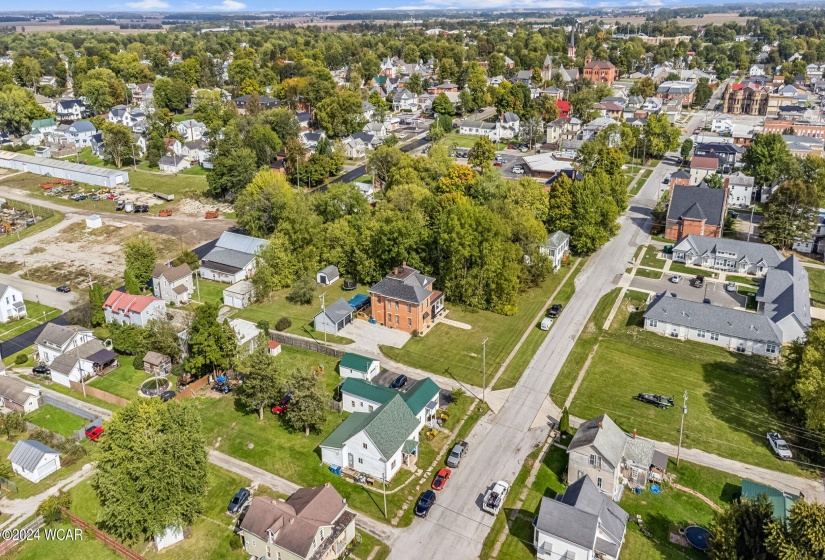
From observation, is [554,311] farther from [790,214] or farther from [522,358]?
[790,214]

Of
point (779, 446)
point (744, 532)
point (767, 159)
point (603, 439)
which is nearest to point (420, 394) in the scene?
point (603, 439)

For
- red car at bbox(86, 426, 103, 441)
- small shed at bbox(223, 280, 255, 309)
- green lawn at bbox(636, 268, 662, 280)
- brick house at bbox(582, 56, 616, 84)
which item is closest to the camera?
red car at bbox(86, 426, 103, 441)

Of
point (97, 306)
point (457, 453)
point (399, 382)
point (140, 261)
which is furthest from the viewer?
point (140, 261)

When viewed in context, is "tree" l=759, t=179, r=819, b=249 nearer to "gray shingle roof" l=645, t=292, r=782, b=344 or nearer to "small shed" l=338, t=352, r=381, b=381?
"gray shingle roof" l=645, t=292, r=782, b=344

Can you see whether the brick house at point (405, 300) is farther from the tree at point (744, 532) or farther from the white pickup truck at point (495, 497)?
the tree at point (744, 532)

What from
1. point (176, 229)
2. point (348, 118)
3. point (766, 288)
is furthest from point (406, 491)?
point (348, 118)

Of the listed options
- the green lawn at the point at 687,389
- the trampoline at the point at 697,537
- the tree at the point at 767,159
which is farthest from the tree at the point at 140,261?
the tree at the point at 767,159

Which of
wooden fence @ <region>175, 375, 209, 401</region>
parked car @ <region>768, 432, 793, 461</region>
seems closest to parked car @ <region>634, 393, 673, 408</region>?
parked car @ <region>768, 432, 793, 461</region>
